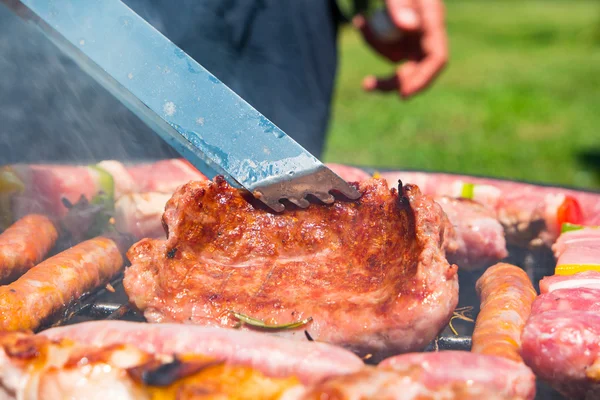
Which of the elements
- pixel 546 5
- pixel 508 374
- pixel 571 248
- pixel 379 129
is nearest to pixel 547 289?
pixel 571 248

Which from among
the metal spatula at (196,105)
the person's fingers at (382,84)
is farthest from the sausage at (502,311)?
the person's fingers at (382,84)

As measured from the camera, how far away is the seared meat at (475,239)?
292 centimetres

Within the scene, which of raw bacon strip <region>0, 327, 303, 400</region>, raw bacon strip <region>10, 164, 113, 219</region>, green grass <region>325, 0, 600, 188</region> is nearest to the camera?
raw bacon strip <region>0, 327, 303, 400</region>

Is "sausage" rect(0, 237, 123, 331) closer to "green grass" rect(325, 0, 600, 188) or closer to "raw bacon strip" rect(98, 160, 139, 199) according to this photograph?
"raw bacon strip" rect(98, 160, 139, 199)

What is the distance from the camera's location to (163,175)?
3.44 meters

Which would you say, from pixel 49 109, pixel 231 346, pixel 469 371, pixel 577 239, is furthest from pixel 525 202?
pixel 49 109

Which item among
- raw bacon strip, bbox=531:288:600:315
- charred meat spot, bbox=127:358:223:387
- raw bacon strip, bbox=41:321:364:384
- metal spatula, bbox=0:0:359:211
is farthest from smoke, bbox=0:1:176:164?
raw bacon strip, bbox=531:288:600:315

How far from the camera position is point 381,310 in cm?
216

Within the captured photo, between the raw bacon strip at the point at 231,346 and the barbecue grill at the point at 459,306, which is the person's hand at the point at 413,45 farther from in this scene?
the raw bacon strip at the point at 231,346

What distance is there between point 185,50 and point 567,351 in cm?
339

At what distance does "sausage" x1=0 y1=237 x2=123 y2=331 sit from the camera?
231cm

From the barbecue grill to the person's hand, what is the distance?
5.91 feet

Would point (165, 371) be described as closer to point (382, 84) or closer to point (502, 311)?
point (502, 311)

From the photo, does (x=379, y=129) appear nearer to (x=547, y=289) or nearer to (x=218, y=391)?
(x=547, y=289)
